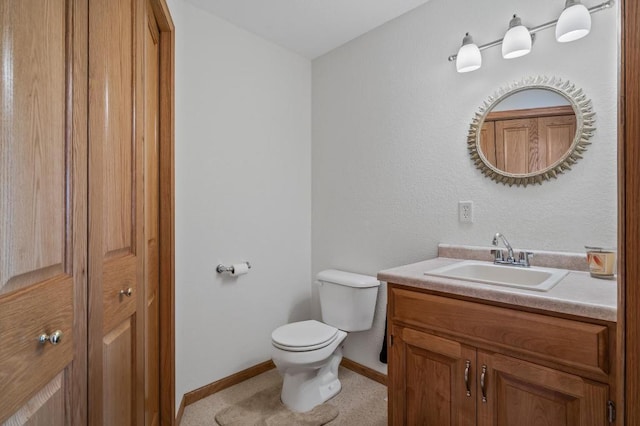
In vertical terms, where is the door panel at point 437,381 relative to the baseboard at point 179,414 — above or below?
above

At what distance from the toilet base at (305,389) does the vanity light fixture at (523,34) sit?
1.92 m

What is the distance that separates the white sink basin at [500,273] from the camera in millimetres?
1396

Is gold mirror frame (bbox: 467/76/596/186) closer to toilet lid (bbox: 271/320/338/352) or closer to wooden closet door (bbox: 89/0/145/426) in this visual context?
toilet lid (bbox: 271/320/338/352)

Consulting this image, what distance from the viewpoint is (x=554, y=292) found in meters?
1.10

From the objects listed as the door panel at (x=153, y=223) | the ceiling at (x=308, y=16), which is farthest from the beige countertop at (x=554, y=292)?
the ceiling at (x=308, y=16)

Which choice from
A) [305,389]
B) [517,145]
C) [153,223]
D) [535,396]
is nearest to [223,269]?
[153,223]

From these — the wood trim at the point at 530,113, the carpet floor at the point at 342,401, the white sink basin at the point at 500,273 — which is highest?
the wood trim at the point at 530,113

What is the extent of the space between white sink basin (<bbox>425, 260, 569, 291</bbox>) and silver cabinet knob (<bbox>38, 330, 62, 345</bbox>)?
125 cm

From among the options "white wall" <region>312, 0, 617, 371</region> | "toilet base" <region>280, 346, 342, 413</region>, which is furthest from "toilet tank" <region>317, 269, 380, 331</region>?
"toilet base" <region>280, 346, 342, 413</region>

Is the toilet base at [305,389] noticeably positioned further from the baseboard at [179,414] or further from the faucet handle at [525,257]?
the faucet handle at [525,257]

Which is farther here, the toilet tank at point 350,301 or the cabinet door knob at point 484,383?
the toilet tank at point 350,301

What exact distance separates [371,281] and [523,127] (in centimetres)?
122

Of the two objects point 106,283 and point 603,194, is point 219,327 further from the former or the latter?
point 603,194

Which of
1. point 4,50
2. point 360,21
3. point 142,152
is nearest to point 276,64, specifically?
point 360,21
